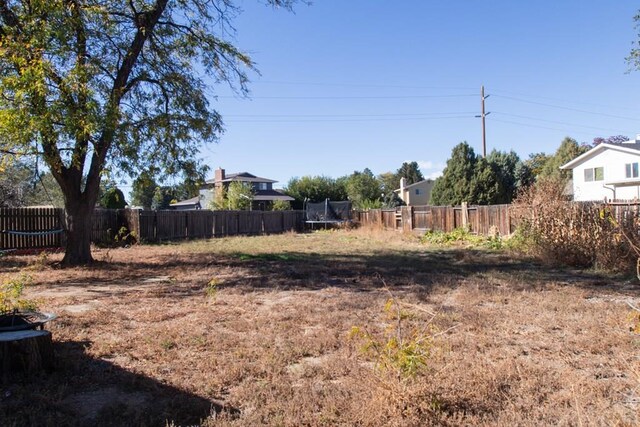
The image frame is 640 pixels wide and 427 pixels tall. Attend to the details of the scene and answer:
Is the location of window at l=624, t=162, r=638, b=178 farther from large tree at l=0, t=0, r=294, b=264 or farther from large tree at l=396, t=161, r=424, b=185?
large tree at l=396, t=161, r=424, b=185

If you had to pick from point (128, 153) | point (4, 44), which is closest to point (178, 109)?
point (128, 153)

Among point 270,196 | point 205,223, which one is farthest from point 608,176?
point 270,196

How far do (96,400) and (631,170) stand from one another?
3192cm

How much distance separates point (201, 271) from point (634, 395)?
8953 millimetres

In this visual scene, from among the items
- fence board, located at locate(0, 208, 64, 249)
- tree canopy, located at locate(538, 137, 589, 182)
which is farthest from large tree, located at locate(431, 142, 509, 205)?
fence board, located at locate(0, 208, 64, 249)

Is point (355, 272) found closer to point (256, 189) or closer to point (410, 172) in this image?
point (256, 189)

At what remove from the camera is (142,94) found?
41.0ft

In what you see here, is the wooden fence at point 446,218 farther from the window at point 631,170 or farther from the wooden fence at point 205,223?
the window at point 631,170

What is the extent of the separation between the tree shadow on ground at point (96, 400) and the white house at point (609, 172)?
2807cm

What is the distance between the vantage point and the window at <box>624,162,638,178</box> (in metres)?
27.6

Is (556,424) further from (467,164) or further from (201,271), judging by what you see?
(467,164)

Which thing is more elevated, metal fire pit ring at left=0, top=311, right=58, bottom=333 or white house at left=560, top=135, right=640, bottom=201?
white house at left=560, top=135, right=640, bottom=201

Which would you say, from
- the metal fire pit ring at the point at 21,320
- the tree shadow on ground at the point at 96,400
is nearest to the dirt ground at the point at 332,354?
the tree shadow on ground at the point at 96,400

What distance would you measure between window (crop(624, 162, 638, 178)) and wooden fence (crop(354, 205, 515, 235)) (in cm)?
1411
